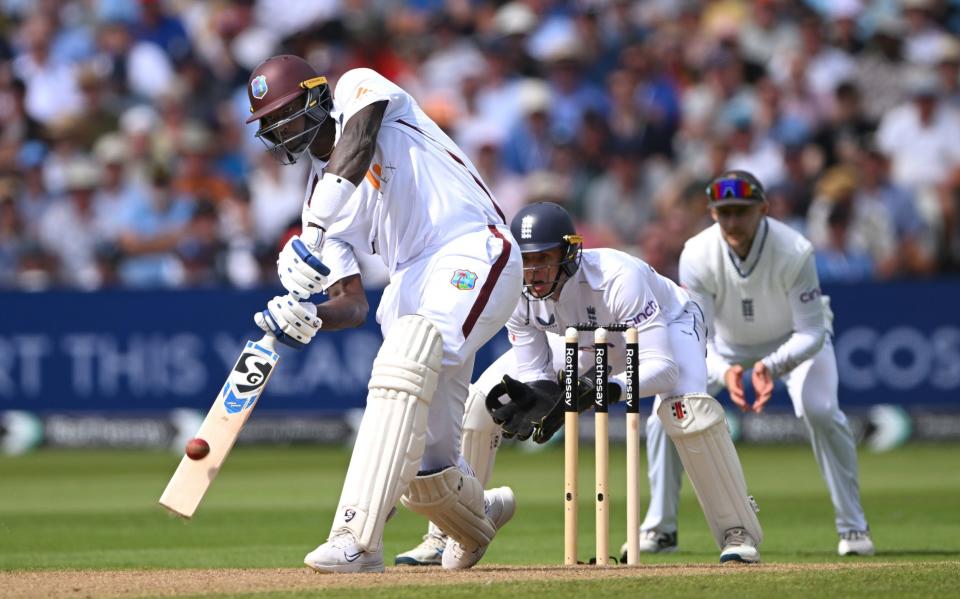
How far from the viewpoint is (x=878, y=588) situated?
5266 millimetres

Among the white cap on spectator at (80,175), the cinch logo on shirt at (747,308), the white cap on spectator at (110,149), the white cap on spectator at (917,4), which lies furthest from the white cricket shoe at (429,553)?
the white cap on spectator at (917,4)

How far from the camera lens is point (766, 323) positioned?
27.6 ft

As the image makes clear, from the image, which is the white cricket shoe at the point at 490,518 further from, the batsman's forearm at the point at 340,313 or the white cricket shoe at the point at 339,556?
the batsman's forearm at the point at 340,313

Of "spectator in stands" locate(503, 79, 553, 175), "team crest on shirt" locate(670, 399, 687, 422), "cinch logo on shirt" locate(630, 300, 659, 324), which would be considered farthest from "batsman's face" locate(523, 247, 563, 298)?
"spectator in stands" locate(503, 79, 553, 175)

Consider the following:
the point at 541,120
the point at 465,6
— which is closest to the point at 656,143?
the point at 541,120

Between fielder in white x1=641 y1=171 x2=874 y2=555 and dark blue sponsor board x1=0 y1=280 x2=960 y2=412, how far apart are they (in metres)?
5.38

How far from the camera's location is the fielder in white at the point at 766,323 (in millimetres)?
7879

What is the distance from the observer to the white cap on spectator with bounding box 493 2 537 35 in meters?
16.0

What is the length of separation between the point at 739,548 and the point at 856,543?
1.31 meters

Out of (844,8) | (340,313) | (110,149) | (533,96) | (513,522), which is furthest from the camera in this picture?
(844,8)

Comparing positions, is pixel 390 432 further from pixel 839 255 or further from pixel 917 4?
pixel 917 4

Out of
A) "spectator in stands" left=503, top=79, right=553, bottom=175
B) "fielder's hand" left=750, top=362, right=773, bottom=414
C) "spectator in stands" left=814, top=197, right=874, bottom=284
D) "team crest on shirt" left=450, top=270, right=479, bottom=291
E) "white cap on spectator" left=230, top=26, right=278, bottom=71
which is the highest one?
"white cap on spectator" left=230, top=26, right=278, bottom=71

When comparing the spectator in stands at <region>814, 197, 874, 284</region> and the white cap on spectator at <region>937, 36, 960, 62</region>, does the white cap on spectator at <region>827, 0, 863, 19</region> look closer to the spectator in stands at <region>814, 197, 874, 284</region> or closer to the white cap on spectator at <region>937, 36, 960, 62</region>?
the white cap on spectator at <region>937, 36, 960, 62</region>

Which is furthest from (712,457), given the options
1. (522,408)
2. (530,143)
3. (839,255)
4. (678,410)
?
(530,143)
